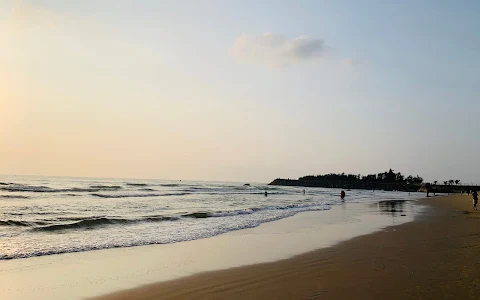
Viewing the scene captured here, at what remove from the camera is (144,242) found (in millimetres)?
12500

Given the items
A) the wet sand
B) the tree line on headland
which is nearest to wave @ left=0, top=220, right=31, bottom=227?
the wet sand

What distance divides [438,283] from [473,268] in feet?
5.69

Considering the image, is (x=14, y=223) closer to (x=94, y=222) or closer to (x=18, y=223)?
(x=18, y=223)

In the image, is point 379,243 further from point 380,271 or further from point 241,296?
point 241,296

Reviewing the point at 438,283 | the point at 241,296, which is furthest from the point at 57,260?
the point at 438,283

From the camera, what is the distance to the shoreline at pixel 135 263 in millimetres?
7117

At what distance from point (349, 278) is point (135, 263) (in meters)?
5.39

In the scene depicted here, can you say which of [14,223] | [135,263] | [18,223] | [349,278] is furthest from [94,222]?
[349,278]

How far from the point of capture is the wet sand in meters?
6.26

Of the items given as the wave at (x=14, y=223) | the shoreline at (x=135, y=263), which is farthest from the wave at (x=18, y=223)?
the shoreline at (x=135, y=263)

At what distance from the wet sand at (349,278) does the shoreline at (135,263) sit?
646 millimetres

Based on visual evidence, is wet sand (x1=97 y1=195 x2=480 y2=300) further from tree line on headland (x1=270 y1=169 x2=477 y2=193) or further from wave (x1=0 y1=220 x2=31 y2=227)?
tree line on headland (x1=270 y1=169 x2=477 y2=193)

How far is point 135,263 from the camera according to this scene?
30.8ft

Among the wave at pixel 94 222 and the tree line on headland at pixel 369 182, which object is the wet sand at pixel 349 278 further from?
the tree line on headland at pixel 369 182
